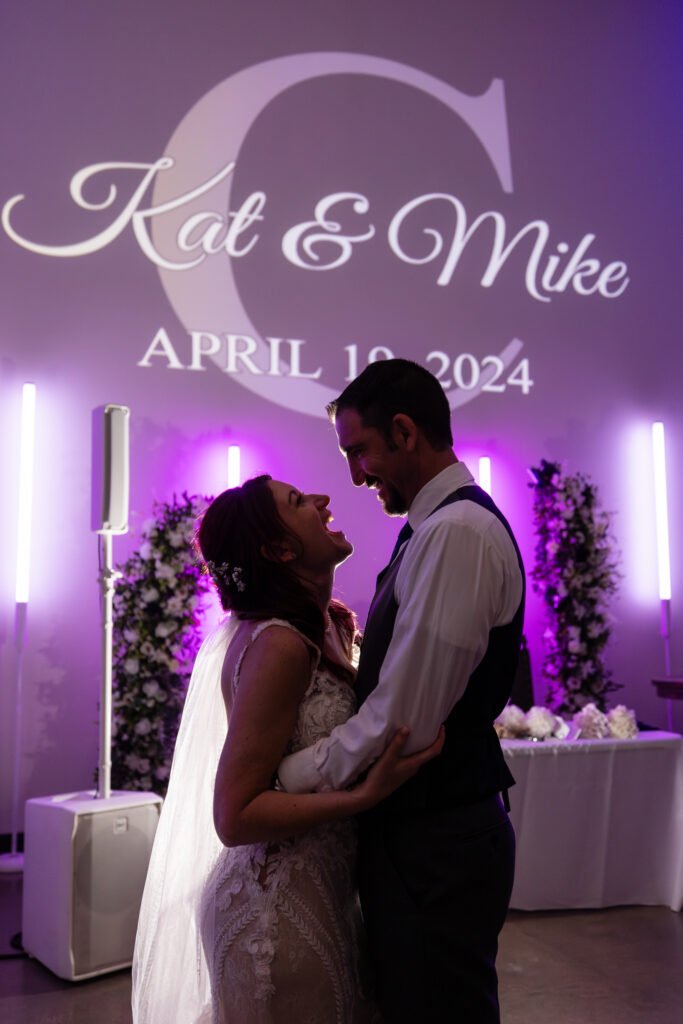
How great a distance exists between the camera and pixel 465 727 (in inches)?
69.4

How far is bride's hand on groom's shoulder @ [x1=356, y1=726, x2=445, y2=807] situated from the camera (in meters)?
1.60

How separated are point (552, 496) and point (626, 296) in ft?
5.89

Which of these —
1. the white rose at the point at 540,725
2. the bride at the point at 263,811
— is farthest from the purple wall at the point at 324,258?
the bride at the point at 263,811

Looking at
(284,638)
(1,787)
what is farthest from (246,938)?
(1,787)

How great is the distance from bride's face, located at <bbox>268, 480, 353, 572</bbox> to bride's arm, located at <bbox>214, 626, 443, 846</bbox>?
0.25 m

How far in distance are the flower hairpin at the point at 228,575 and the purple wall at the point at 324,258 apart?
371 centimetres

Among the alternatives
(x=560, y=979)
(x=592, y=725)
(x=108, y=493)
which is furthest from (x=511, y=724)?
(x=108, y=493)

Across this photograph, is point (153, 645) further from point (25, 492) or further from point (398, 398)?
point (398, 398)

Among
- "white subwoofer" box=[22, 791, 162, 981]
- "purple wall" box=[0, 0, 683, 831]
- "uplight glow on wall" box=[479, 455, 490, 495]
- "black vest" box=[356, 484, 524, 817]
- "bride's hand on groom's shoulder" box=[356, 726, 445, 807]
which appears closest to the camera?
"bride's hand on groom's shoulder" box=[356, 726, 445, 807]

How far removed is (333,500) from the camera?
603 centimetres

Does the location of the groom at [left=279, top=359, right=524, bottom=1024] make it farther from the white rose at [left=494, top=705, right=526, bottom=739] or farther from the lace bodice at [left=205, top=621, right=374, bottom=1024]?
the white rose at [left=494, top=705, right=526, bottom=739]

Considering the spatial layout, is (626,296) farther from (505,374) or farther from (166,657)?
(166,657)

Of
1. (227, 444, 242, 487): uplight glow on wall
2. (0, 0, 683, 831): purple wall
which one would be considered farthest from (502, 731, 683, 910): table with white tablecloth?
(227, 444, 242, 487): uplight glow on wall

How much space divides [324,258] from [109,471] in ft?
8.76
